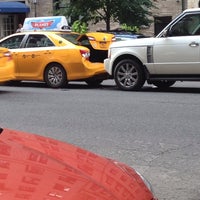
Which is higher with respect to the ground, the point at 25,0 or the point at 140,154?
the point at 25,0

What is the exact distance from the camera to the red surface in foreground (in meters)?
2.38

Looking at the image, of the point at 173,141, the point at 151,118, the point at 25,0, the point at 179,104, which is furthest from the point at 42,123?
the point at 25,0

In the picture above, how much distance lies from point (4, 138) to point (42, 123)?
5.17 m

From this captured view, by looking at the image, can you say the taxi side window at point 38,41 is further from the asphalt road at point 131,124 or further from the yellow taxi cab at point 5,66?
the yellow taxi cab at point 5,66

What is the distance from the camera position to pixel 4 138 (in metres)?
3.21

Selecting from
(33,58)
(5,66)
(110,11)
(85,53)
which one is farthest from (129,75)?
(110,11)

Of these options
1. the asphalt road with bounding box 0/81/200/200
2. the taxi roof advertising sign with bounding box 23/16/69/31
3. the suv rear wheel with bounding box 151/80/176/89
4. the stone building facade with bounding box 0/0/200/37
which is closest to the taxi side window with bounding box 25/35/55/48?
the asphalt road with bounding box 0/81/200/200

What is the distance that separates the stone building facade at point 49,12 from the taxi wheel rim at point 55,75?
53.6ft

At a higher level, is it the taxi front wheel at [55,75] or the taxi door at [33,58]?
the taxi door at [33,58]

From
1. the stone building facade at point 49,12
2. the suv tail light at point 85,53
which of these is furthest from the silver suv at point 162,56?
the stone building facade at point 49,12

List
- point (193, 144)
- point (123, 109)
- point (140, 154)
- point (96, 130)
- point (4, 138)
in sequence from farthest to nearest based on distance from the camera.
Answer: point (123, 109), point (96, 130), point (193, 144), point (140, 154), point (4, 138)

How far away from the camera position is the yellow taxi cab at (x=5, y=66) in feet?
39.8

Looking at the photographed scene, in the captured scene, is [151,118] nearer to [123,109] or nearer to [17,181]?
[123,109]

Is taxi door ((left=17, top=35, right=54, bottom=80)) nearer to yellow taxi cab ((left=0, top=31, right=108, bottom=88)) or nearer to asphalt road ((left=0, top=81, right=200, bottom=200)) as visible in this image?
yellow taxi cab ((left=0, top=31, right=108, bottom=88))
